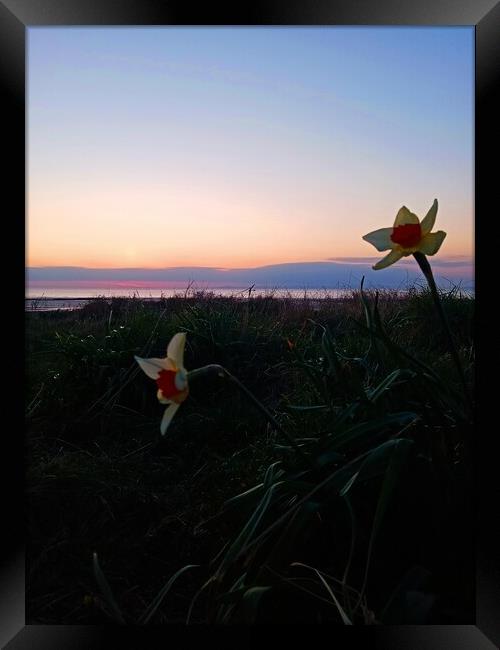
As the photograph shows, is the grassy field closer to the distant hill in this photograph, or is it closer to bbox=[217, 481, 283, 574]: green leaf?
bbox=[217, 481, 283, 574]: green leaf

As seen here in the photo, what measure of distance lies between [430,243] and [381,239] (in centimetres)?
8

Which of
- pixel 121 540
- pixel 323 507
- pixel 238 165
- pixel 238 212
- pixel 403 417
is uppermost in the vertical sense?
pixel 238 165

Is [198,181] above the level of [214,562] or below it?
above

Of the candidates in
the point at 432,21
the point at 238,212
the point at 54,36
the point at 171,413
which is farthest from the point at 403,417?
the point at 54,36

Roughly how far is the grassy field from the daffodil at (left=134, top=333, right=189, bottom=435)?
154mm

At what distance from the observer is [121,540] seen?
1261mm

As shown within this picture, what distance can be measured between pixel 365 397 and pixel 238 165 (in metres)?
0.98

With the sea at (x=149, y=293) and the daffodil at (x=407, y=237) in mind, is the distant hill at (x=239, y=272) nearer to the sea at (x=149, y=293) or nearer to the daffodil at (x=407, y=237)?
the sea at (x=149, y=293)

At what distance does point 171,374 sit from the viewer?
0.83m

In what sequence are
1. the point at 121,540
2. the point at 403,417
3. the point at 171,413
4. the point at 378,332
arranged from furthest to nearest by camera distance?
the point at 121,540, the point at 378,332, the point at 403,417, the point at 171,413

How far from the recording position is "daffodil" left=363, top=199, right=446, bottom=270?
95 cm

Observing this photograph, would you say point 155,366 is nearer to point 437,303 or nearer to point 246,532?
Answer: point 246,532

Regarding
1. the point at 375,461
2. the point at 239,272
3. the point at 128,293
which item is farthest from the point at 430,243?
the point at 128,293

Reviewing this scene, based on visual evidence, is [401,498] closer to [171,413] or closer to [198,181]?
[171,413]
